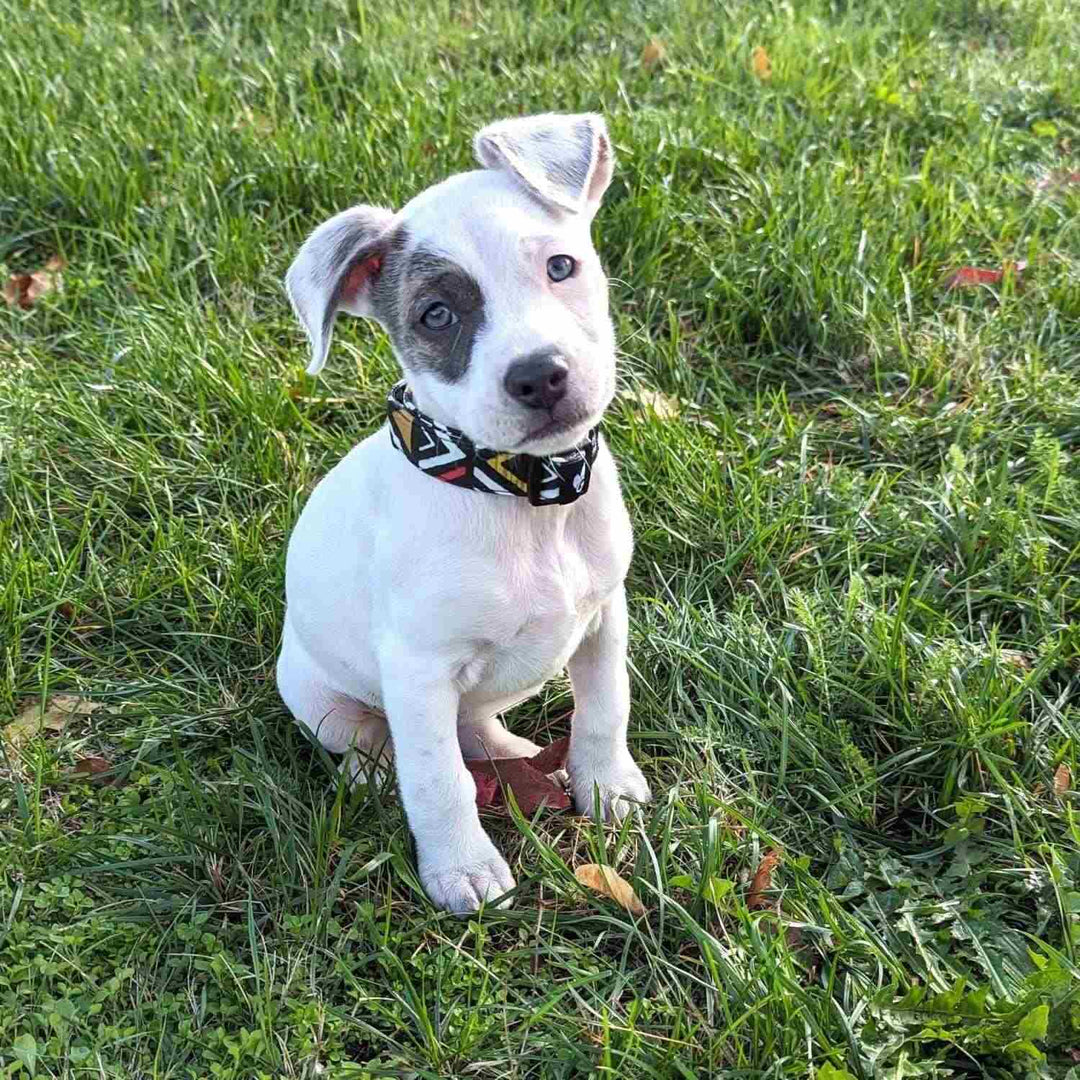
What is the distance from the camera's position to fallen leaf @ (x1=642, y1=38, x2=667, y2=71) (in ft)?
21.2

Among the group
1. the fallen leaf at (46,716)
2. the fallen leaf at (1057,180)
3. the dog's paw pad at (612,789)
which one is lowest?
the fallen leaf at (46,716)

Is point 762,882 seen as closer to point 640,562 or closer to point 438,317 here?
point 640,562

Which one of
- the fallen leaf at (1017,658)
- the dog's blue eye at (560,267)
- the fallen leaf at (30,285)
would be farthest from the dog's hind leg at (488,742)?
the fallen leaf at (30,285)

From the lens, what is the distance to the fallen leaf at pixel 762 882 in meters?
3.04

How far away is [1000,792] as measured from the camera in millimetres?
3219

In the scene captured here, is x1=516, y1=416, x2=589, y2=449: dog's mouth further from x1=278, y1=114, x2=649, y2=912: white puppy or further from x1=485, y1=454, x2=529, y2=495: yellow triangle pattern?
x1=485, y1=454, x2=529, y2=495: yellow triangle pattern

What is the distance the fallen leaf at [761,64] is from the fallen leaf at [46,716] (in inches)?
178

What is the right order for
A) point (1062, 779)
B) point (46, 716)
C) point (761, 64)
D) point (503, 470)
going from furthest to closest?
point (761, 64) < point (46, 716) < point (1062, 779) < point (503, 470)

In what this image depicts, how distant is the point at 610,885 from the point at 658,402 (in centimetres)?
209

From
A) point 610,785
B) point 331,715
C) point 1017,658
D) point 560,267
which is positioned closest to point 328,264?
point 560,267

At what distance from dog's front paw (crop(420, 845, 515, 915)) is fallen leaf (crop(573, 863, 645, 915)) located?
196mm

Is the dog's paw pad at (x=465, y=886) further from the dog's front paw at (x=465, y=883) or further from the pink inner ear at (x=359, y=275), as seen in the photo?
the pink inner ear at (x=359, y=275)

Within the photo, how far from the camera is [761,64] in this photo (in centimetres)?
630

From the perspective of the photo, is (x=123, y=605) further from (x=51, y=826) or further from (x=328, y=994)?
(x=328, y=994)
